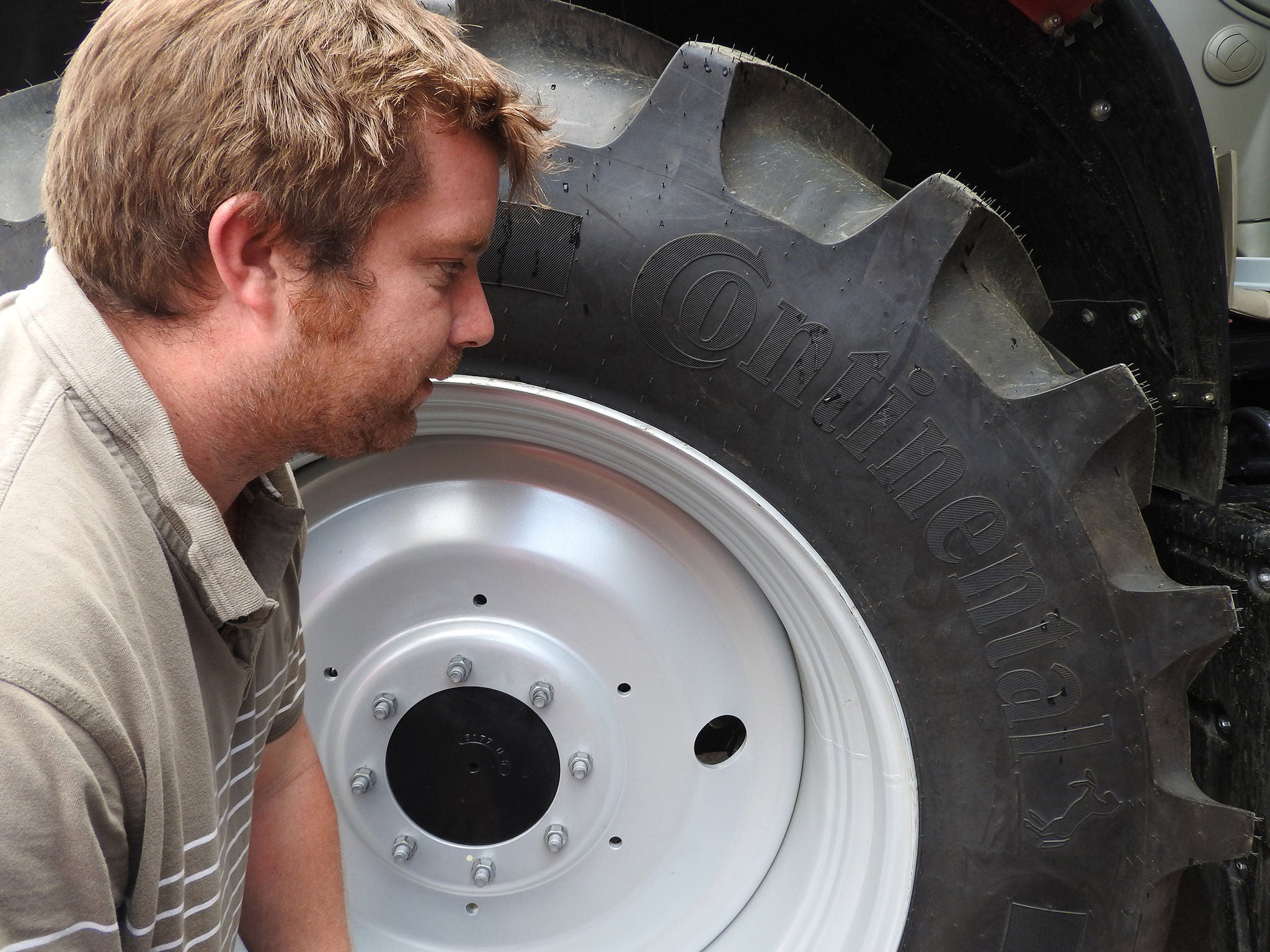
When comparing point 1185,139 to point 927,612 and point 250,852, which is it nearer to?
point 927,612

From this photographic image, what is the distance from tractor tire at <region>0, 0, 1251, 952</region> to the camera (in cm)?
94

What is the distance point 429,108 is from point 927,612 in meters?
0.70

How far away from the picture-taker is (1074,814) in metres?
1.00

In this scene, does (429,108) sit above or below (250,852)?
above

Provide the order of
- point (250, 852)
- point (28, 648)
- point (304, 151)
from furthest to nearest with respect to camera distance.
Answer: point (250, 852)
point (304, 151)
point (28, 648)

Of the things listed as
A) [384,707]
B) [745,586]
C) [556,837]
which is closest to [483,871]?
[556,837]

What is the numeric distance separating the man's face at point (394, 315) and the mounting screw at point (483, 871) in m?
0.60

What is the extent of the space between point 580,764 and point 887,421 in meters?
0.56

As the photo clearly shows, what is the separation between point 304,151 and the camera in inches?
28.5

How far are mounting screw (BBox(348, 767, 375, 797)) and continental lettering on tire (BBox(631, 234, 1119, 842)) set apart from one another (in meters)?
0.65

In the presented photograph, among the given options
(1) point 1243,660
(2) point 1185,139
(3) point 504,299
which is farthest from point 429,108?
(1) point 1243,660

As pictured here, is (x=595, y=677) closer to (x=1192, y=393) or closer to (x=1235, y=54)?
(x=1192, y=393)

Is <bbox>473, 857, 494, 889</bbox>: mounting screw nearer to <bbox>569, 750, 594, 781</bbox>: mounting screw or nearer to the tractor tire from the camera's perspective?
the tractor tire

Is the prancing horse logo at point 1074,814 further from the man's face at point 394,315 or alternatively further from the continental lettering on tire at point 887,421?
the man's face at point 394,315
